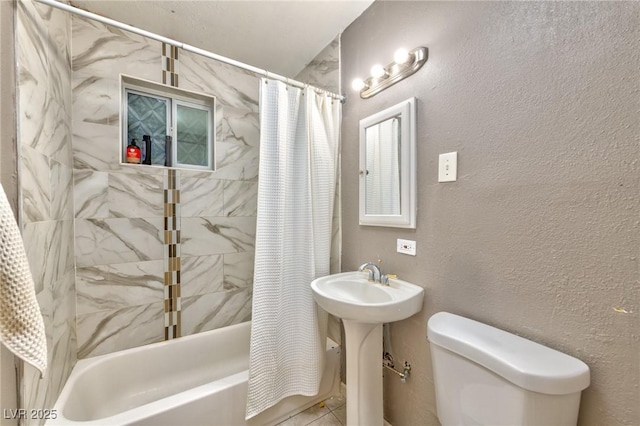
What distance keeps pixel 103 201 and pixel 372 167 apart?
63.0 inches

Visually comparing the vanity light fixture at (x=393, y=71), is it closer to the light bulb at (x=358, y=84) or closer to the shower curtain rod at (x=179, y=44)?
the light bulb at (x=358, y=84)

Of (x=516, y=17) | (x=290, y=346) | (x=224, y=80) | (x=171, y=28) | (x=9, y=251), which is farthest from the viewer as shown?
(x=224, y=80)

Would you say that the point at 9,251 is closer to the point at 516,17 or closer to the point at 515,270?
the point at 515,270

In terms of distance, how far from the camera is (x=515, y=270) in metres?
0.83

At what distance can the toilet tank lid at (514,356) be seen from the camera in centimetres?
61

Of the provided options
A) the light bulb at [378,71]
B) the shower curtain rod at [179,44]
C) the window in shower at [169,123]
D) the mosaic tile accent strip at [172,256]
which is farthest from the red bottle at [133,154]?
the light bulb at [378,71]

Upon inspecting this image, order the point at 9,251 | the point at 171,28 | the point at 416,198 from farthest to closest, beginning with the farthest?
1. the point at 171,28
2. the point at 416,198
3. the point at 9,251

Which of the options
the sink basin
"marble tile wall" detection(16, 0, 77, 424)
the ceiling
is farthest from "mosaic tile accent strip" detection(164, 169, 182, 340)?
the sink basin

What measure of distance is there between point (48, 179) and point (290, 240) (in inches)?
42.9

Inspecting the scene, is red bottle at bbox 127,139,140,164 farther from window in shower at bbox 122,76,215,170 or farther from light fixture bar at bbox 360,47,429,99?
light fixture bar at bbox 360,47,429,99

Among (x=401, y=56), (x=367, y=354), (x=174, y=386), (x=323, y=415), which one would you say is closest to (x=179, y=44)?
(x=401, y=56)

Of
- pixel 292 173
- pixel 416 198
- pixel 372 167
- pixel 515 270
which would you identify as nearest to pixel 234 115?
pixel 292 173

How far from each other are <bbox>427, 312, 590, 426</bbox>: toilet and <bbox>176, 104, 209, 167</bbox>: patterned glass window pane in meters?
1.83

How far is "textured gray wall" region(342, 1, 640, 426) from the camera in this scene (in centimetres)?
64
